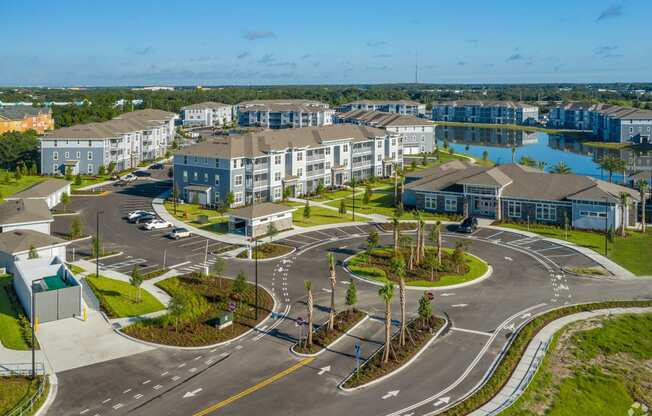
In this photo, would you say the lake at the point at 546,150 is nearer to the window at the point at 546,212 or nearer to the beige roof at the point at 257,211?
the window at the point at 546,212

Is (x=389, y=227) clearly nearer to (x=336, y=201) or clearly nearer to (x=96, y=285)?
(x=336, y=201)

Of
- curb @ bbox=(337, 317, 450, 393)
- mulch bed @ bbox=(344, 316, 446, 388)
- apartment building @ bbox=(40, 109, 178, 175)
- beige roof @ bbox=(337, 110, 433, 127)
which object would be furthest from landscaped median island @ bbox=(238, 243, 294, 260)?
beige roof @ bbox=(337, 110, 433, 127)

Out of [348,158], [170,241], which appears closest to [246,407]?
[170,241]

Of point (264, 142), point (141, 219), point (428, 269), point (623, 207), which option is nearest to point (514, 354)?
point (428, 269)

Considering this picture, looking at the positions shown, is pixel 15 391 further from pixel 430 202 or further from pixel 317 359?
pixel 430 202

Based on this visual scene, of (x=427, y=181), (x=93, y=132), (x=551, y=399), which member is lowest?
(x=551, y=399)

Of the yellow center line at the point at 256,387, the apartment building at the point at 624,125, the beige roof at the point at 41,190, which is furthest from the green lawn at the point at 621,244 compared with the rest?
the apartment building at the point at 624,125
